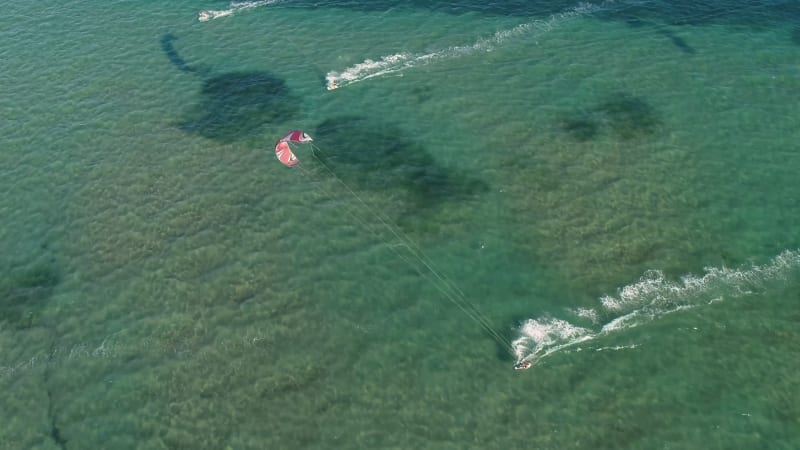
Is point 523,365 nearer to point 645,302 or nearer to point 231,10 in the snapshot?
point 645,302

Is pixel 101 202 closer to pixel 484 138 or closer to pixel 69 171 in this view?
pixel 69 171

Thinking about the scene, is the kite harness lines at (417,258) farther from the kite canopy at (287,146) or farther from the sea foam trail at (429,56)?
the sea foam trail at (429,56)

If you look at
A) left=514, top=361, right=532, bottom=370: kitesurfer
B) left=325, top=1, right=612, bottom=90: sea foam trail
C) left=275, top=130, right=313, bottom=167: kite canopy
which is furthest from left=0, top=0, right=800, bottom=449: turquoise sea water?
left=275, top=130, right=313, bottom=167: kite canopy

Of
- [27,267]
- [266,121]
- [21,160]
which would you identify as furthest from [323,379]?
[21,160]

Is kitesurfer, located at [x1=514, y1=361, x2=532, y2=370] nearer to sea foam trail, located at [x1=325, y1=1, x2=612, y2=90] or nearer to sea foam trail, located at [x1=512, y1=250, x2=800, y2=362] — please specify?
sea foam trail, located at [x1=512, y1=250, x2=800, y2=362]

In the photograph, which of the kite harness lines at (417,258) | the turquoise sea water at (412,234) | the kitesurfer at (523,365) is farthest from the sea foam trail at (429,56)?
the kitesurfer at (523,365)

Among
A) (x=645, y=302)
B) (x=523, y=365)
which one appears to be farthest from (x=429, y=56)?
(x=523, y=365)
